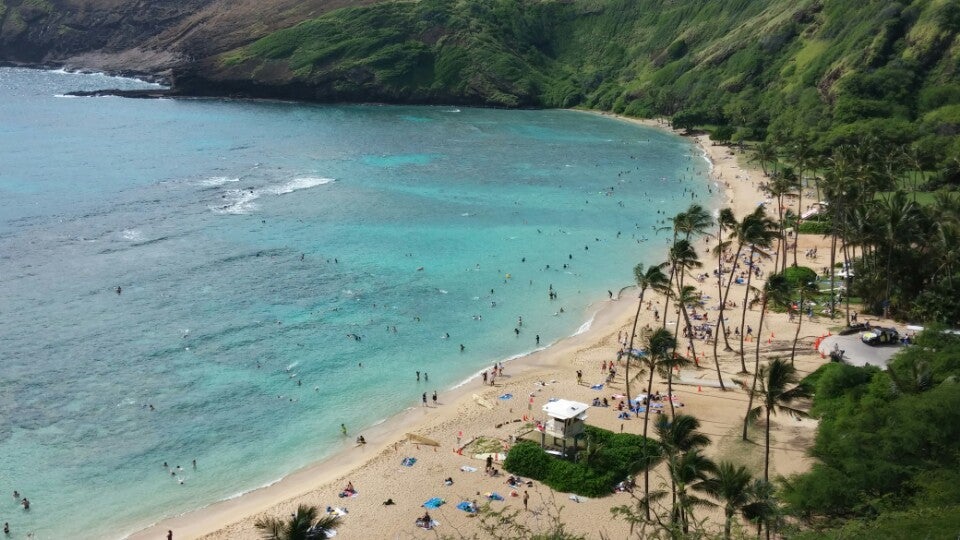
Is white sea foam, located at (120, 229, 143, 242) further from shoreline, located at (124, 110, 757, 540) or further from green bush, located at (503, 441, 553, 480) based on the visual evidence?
green bush, located at (503, 441, 553, 480)

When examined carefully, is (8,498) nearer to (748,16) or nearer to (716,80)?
(716,80)

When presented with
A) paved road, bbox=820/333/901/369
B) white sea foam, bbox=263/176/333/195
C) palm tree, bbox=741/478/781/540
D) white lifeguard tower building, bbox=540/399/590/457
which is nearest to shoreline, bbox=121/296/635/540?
white lifeguard tower building, bbox=540/399/590/457

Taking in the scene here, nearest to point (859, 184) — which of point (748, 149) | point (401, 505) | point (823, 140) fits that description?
point (401, 505)

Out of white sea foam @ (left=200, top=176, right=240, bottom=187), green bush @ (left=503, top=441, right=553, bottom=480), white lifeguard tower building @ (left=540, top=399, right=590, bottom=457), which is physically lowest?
green bush @ (left=503, top=441, right=553, bottom=480)

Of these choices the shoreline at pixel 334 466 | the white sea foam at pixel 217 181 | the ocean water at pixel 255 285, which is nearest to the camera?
the shoreline at pixel 334 466

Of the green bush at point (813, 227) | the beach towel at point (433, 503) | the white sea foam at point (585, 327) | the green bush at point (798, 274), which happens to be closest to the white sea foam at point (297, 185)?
the white sea foam at point (585, 327)

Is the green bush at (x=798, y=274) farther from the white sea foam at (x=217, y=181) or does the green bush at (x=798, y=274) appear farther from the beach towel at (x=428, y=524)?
the white sea foam at (x=217, y=181)

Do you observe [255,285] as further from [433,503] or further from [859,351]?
[859,351]

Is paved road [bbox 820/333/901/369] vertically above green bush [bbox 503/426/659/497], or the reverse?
paved road [bbox 820/333/901/369]
